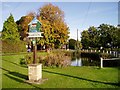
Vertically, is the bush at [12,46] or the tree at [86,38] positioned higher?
the tree at [86,38]

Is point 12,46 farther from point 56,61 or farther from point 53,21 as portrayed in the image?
point 56,61

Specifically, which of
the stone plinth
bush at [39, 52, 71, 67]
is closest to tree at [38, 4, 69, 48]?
bush at [39, 52, 71, 67]

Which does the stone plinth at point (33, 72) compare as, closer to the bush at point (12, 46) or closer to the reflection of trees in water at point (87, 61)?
the reflection of trees in water at point (87, 61)

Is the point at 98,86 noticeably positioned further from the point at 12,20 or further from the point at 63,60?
the point at 12,20

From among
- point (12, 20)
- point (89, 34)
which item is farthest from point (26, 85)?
point (89, 34)

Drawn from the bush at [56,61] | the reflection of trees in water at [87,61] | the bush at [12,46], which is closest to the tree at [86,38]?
the reflection of trees in water at [87,61]

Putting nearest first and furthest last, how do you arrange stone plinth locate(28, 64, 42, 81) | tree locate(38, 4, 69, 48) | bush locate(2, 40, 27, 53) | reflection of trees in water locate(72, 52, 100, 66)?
stone plinth locate(28, 64, 42, 81) → reflection of trees in water locate(72, 52, 100, 66) → bush locate(2, 40, 27, 53) → tree locate(38, 4, 69, 48)

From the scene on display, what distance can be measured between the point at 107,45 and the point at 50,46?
1796 centimetres

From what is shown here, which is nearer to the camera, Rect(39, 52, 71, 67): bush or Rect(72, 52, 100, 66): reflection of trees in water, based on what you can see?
Rect(39, 52, 71, 67): bush

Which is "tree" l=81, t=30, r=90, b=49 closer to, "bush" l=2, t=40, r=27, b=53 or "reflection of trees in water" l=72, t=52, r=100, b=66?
"reflection of trees in water" l=72, t=52, r=100, b=66

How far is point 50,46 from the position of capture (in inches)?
2234

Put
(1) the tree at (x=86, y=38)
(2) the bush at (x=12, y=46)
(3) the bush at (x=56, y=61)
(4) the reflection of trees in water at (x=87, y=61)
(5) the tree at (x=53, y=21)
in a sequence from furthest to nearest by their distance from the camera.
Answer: (1) the tree at (x=86, y=38) < (5) the tree at (x=53, y=21) < (2) the bush at (x=12, y=46) < (4) the reflection of trees in water at (x=87, y=61) < (3) the bush at (x=56, y=61)

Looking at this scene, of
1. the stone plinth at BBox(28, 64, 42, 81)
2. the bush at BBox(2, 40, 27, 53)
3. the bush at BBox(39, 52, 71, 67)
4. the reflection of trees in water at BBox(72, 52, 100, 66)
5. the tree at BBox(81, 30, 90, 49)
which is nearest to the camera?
the stone plinth at BBox(28, 64, 42, 81)

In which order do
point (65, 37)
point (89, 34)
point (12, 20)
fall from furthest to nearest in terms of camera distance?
point (89, 34)
point (12, 20)
point (65, 37)
